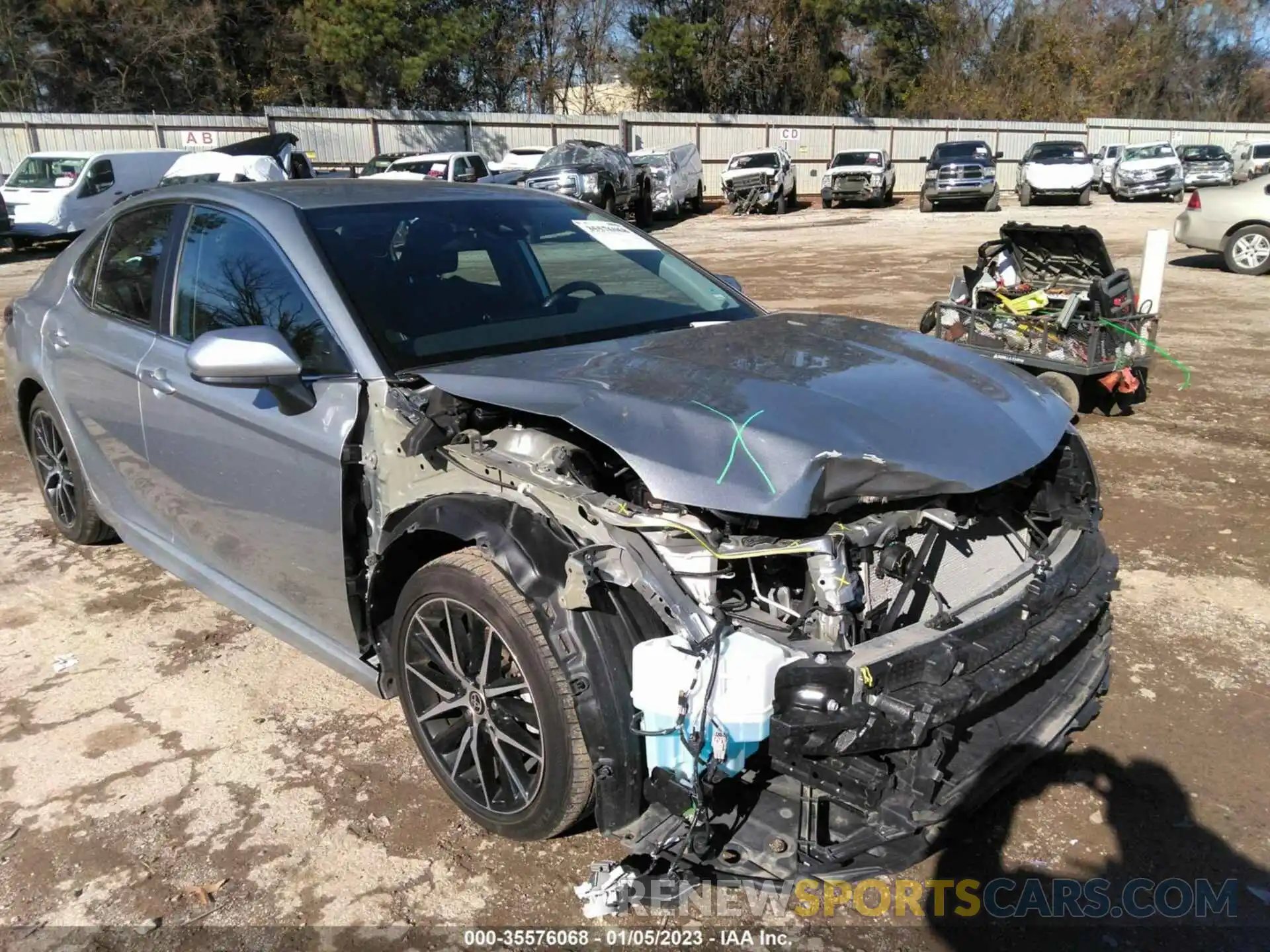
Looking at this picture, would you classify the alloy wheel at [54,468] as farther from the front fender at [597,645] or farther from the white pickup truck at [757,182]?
the white pickup truck at [757,182]

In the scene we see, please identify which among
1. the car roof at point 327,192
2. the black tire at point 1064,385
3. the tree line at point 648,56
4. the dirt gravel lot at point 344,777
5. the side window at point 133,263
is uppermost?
the tree line at point 648,56

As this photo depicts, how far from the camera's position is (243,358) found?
2787 millimetres

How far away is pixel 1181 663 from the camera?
3.66 metres

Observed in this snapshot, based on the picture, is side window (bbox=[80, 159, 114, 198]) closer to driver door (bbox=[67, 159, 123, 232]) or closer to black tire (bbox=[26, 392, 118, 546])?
driver door (bbox=[67, 159, 123, 232])

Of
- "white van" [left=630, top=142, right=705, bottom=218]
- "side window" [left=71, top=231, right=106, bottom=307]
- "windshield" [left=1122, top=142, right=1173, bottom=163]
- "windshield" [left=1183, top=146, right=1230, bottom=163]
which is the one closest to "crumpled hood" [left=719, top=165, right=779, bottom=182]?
"white van" [left=630, top=142, right=705, bottom=218]

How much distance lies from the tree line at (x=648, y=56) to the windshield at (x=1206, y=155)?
13931mm

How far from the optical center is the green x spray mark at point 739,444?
234 centimetres

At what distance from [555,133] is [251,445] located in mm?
30701

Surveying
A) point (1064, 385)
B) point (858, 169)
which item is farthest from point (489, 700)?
point (858, 169)

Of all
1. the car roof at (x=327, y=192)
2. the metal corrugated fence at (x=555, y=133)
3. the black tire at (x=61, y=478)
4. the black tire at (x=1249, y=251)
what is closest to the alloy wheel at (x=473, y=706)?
the car roof at (x=327, y=192)

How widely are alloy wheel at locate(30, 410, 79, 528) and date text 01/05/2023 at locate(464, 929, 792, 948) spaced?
131 inches

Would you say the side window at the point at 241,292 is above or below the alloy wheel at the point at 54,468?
above

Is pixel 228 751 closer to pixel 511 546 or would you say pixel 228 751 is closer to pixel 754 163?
pixel 511 546

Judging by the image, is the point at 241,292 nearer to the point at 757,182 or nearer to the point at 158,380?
the point at 158,380
